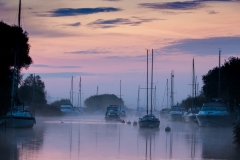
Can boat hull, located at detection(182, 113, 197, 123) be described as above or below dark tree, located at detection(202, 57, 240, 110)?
below

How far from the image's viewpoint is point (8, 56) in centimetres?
5825

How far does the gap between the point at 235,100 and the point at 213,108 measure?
707 cm

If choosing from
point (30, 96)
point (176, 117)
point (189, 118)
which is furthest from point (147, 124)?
point (30, 96)

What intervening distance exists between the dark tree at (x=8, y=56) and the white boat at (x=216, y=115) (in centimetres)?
1960

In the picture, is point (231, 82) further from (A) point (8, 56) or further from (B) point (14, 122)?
(B) point (14, 122)

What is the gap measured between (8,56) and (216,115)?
2177 cm

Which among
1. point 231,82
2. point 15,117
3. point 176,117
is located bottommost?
point 176,117

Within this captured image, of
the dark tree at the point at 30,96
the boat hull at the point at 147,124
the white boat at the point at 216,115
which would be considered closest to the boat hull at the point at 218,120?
the white boat at the point at 216,115

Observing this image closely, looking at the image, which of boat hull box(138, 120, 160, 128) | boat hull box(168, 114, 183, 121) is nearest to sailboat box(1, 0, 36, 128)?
boat hull box(138, 120, 160, 128)

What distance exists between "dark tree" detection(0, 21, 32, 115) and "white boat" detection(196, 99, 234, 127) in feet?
64.3

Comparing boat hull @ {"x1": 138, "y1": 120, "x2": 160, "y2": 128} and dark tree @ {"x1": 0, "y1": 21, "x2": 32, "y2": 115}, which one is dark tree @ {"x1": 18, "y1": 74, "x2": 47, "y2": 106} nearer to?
dark tree @ {"x1": 0, "y1": 21, "x2": 32, "y2": 115}

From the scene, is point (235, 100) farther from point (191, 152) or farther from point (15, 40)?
point (191, 152)

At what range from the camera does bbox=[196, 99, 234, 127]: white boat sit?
197ft

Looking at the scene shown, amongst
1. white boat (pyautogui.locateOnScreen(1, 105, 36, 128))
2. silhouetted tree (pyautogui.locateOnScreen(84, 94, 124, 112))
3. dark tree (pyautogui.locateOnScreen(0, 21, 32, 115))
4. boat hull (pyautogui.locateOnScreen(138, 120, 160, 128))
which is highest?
dark tree (pyautogui.locateOnScreen(0, 21, 32, 115))
